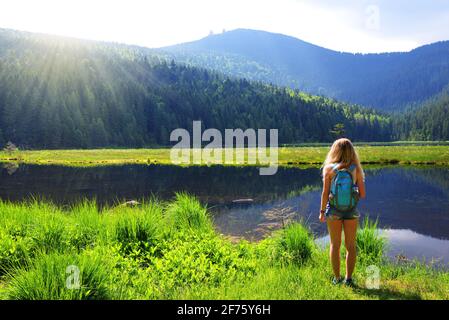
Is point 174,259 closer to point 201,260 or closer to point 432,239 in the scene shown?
point 201,260

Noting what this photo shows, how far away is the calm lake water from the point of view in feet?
63.0

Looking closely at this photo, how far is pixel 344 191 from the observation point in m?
8.90

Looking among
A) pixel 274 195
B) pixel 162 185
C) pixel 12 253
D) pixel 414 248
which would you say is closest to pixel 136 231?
pixel 12 253

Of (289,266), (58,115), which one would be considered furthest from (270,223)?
(58,115)

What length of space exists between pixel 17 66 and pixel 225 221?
180 metres

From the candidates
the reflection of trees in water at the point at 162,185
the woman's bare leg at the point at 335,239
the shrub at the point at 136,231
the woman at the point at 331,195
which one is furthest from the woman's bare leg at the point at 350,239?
the reflection of trees in water at the point at 162,185

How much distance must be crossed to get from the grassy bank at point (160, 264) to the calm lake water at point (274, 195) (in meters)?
5.44

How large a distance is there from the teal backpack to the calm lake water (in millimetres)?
7675

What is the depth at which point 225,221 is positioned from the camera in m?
21.9

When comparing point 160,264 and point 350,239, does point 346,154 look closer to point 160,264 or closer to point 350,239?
point 350,239

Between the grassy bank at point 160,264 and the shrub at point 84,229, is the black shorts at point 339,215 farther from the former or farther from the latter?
the shrub at point 84,229

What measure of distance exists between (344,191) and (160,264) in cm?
456
